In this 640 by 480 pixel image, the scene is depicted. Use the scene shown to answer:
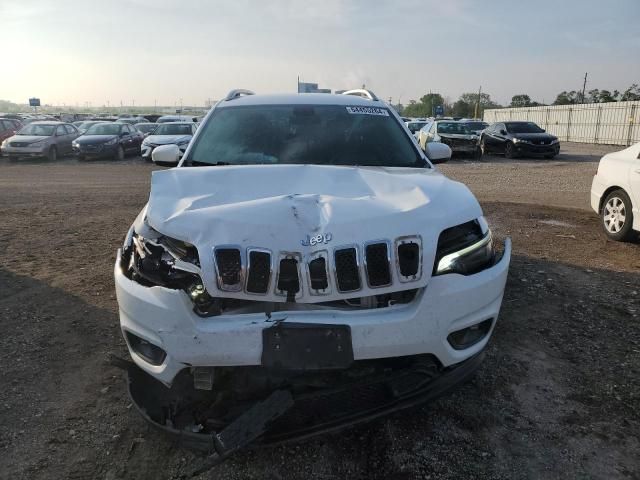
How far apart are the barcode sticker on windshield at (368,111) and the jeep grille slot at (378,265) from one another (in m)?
2.16

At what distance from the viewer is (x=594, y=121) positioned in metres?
33.5

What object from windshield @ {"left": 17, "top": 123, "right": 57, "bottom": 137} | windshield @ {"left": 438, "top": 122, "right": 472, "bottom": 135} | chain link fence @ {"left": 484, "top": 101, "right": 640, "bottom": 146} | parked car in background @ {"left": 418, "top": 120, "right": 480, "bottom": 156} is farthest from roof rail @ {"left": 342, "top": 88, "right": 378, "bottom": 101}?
chain link fence @ {"left": 484, "top": 101, "right": 640, "bottom": 146}

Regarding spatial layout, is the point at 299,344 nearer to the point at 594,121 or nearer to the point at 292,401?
the point at 292,401

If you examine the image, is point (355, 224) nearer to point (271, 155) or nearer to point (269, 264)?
point (269, 264)

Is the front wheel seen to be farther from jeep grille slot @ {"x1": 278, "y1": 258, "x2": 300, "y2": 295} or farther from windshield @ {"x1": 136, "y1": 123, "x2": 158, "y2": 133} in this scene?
jeep grille slot @ {"x1": 278, "y1": 258, "x2": 300, "y2": 295}

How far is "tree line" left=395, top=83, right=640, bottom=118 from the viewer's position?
53.6m

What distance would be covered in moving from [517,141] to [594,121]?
55.5ft

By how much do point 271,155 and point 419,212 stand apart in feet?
5.21

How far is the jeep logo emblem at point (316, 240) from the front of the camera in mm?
2279

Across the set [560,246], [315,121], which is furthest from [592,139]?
[315,121]

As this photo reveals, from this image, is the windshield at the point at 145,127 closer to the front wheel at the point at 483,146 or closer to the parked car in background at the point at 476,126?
the parked car in background at the point at 476,126

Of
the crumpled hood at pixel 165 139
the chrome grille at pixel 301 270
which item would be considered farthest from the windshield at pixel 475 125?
the chrome grille at pixel 301 270

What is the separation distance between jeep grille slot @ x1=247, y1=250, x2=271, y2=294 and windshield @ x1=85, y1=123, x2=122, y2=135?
21.4 m

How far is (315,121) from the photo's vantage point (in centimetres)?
406
